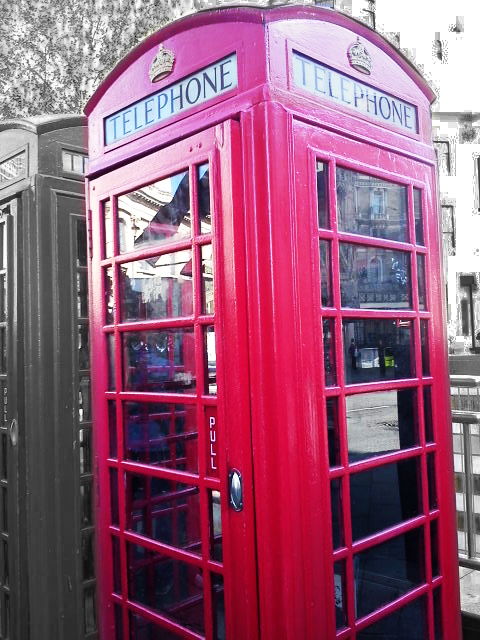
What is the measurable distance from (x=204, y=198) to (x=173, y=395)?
0.68 m

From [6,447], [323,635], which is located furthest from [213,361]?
[6,447]

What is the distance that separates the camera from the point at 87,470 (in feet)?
9.61

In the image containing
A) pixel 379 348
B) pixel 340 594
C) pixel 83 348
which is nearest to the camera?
pixel 340 594

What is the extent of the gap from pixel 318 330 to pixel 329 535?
0.65 m

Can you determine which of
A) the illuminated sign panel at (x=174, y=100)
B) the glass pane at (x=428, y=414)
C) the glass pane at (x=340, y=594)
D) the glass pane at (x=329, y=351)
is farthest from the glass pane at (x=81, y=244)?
the glass pane at (x=340, y=594)

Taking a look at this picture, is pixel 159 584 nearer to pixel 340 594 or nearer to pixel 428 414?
pixel 340 594

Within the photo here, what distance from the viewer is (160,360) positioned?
2.29 meters

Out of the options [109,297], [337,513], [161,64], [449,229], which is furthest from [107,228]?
[449,229]

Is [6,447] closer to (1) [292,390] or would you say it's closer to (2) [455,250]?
(1) [292,390]

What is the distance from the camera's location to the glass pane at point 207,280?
6.49 feet

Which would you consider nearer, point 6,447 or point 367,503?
point 367,503

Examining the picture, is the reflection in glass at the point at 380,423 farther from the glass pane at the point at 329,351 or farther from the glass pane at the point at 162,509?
the glass pane at the point at 162,509

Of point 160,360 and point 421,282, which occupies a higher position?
point 421,282

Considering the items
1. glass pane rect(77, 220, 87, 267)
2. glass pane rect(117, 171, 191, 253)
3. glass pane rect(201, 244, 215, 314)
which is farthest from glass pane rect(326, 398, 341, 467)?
glass pane rect(77, 220, 87, 267)
